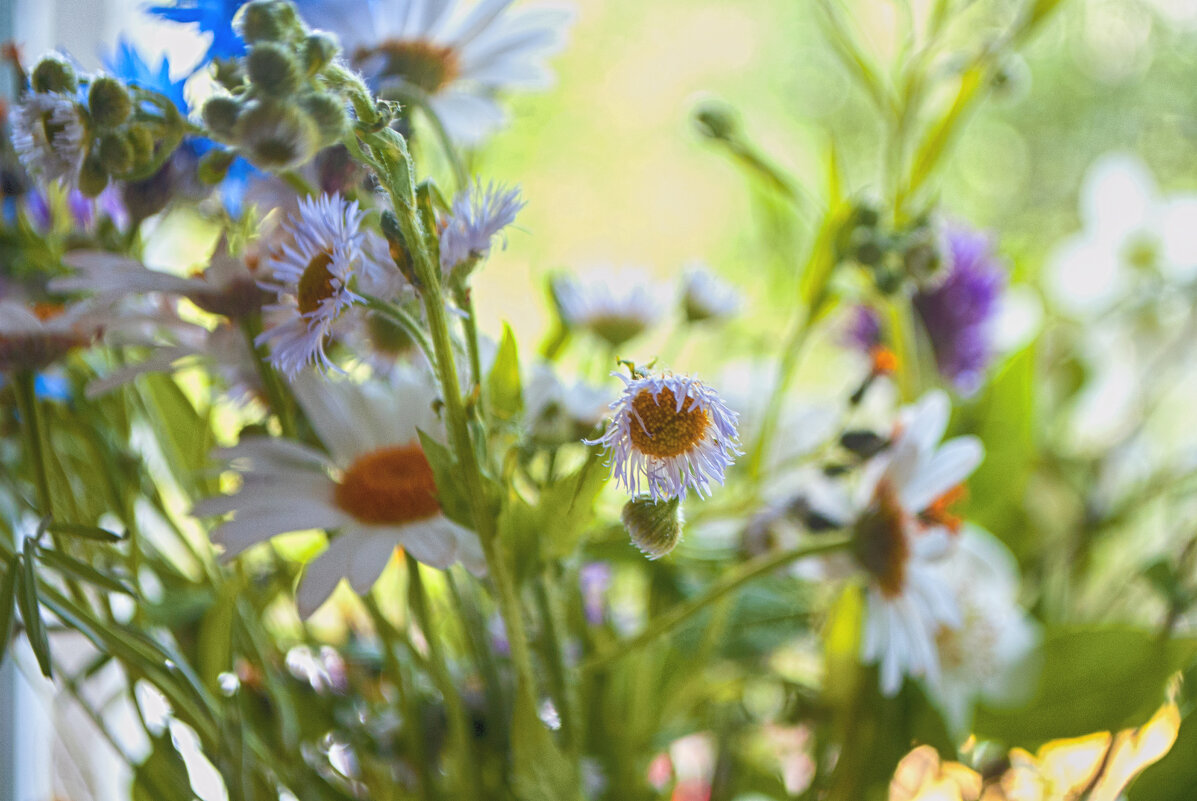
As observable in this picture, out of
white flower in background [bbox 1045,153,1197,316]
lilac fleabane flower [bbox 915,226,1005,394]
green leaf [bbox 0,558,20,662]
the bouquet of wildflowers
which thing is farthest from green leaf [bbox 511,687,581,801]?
white flower in background [bbox 1045,153,1197,316]

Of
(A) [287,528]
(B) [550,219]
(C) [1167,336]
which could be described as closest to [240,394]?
(A) [287,528]

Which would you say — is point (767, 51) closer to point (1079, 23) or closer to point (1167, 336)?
point (1079, 23)

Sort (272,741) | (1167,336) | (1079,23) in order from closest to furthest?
(272,741), (1167,336), (1079,23)

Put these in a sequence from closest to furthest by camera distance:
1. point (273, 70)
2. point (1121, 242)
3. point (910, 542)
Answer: point (273, 70) < point (910, 542) < point (1121, 242)

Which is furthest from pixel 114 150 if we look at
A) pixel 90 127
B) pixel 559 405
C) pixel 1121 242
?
pixel 1121 242

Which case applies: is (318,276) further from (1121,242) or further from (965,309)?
(1121,242)

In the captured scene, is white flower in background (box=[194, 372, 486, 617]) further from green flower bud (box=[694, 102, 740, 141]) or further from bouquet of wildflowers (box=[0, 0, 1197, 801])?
green flower bud (box=[694, 102, 740, 141])
